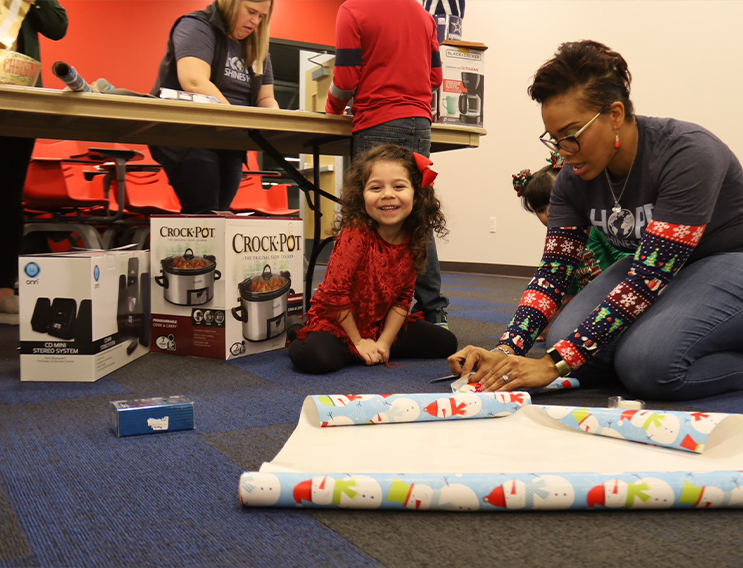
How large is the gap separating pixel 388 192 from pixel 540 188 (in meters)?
0.74

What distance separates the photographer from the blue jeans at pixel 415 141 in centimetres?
188

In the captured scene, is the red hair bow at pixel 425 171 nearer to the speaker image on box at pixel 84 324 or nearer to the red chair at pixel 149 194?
the speaker image on box at pixel 84 324

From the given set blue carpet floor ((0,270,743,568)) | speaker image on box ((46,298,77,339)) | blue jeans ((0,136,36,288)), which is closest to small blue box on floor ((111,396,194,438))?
blue carpet floor ((0,270,743,568))

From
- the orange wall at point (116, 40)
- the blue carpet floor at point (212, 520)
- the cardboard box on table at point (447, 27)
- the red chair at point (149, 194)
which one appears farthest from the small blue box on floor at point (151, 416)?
the orange wall at point (116, 40)

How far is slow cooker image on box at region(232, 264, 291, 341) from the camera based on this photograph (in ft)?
5.78

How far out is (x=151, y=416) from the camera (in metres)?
1.04

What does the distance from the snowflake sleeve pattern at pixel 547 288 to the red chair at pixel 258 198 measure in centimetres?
297

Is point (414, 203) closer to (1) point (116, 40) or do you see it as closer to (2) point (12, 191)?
(2) point (12, 191)

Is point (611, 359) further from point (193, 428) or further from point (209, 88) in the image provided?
point (209, 88)

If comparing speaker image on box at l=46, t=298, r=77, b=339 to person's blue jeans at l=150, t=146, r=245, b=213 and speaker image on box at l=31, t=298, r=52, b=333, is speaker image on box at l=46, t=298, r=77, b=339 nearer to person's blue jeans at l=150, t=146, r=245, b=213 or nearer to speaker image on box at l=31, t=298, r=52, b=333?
speaker image on box at l=31, t=298, r=52, b=333

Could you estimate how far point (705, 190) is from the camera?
3.99 ft

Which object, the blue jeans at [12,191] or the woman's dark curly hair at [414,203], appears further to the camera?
the blue jeans at [12,191]

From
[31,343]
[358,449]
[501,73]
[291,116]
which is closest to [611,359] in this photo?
[358,449]

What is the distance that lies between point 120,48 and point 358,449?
5.31m
